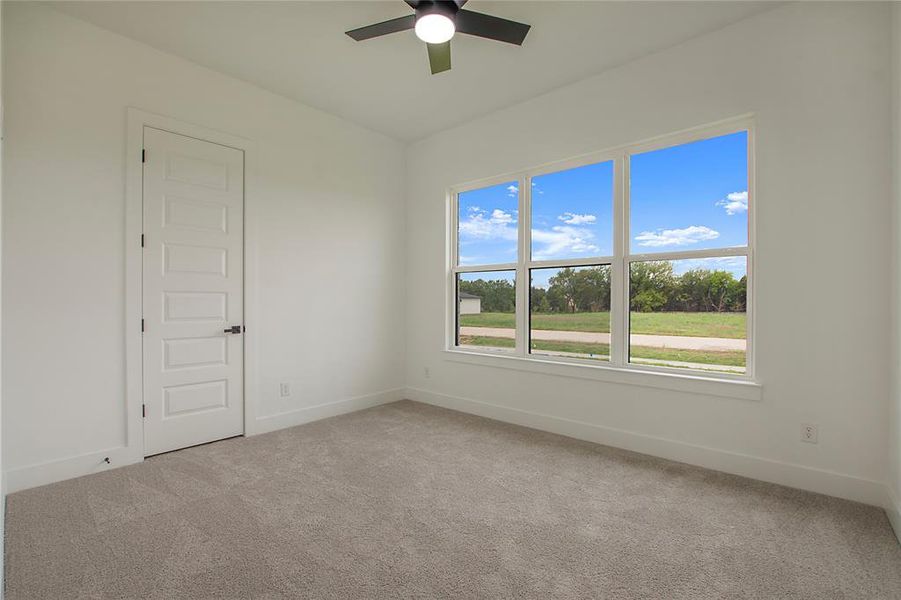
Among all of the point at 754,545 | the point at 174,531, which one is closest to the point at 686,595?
the point at 754,545

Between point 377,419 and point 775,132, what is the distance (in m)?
3.82

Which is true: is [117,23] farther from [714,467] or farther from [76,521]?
[714,467]

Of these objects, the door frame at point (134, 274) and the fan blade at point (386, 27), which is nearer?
the fan blade at point (386, 27)

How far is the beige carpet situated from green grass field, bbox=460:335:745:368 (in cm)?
75

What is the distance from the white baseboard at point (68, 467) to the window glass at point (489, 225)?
329 cm

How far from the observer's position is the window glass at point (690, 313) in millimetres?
2945

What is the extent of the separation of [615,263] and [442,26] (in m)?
2.19

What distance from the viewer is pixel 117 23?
9.23 ft

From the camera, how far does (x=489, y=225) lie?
4422 millimetres

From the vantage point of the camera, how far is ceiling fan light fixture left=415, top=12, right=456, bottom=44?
86.4 inches

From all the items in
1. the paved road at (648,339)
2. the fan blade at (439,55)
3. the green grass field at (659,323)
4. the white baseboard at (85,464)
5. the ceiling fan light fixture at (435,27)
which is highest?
the fan blade at (439,55)

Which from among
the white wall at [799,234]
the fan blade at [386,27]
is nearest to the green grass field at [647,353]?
the white wall at [799,234]

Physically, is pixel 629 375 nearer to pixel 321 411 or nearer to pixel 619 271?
pixel 619 271

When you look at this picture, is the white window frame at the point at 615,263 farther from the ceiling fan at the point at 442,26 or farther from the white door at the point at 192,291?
the white door at the point at 192,291
